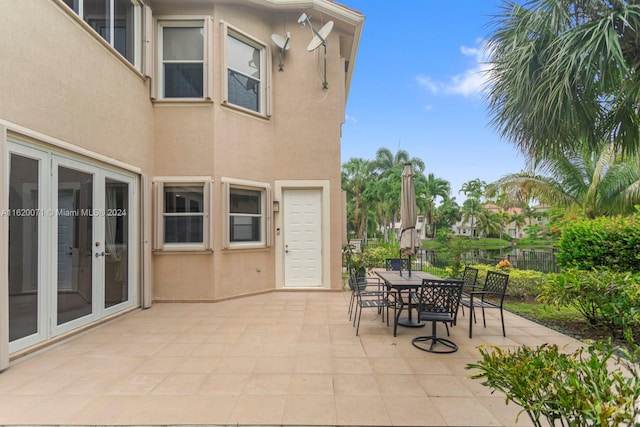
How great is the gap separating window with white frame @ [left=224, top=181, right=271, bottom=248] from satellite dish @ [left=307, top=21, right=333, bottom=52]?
3696 millimetres

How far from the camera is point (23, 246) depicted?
4.11 metres

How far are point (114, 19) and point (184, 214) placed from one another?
4.02 meters

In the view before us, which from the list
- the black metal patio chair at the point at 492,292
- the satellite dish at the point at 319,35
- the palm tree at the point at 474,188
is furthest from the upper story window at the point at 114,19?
the palm tree at the point at 474,188

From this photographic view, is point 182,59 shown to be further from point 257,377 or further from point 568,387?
point 568,387

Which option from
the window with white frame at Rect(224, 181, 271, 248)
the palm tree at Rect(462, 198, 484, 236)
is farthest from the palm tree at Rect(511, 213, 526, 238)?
the window with white frame at Rect(224, 181, 271, 248)

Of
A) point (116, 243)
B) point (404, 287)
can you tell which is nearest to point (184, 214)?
point (116, 243)

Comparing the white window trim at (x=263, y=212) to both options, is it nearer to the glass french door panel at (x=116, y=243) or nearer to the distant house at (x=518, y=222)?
the glass french door panel at (x=116, y=243)

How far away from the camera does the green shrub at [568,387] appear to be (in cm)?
150

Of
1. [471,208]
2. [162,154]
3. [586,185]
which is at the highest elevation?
[471,208]

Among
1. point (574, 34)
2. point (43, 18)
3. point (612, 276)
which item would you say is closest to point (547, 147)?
point (574, 34)

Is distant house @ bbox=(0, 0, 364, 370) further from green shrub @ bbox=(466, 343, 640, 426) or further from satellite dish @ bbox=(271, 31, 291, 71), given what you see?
green shrub @ bbox=(466, 343, 640, 426)

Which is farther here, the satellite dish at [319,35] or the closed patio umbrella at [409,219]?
the satellite dish at [319,35]

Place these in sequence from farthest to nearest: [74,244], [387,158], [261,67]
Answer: [387,158] < [261,67] < [74,244]

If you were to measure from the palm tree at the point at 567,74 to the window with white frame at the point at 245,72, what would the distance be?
17.5 feet
